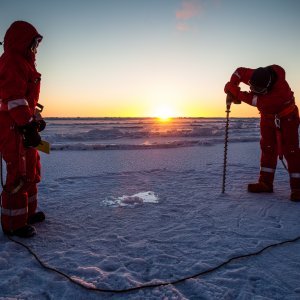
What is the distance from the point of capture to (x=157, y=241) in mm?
2865

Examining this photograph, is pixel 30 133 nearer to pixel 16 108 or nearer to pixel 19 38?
pixel 16 108


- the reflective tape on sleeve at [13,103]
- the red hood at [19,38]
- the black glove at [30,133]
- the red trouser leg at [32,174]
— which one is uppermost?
the red hood at [19,38]

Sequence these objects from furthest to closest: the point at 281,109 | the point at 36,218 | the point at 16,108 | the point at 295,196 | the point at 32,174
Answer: the point at 281,109 < the point at 295,196 < the point at 36,218 < the point at 32,174 < the point at 16,108

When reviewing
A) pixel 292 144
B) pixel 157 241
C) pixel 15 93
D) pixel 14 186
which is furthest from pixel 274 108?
pixel 14 186

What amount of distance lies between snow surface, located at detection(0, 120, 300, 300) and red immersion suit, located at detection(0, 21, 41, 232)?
353 mm

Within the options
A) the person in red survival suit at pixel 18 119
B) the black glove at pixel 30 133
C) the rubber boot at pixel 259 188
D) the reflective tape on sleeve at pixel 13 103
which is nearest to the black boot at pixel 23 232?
the person in red survival suit at pixel 18 119

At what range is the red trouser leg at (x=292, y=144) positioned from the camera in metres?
4.35

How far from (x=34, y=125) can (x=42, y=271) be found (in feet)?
4.31

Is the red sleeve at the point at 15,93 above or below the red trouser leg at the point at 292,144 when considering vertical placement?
above

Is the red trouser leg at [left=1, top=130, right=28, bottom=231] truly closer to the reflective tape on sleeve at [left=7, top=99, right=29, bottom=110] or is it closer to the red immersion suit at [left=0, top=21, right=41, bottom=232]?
the red immersion suit at [left=0, top=21, right=41, bottom=232]

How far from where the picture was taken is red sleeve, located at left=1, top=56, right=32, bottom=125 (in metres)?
2.77

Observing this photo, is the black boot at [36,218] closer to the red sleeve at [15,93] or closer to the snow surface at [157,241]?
the snow surface at [157,241]

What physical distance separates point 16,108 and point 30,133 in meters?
0.26

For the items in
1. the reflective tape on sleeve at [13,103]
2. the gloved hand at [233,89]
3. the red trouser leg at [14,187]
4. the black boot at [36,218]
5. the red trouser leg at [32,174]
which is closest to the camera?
the reflective tape on sleeve at [13,103]
